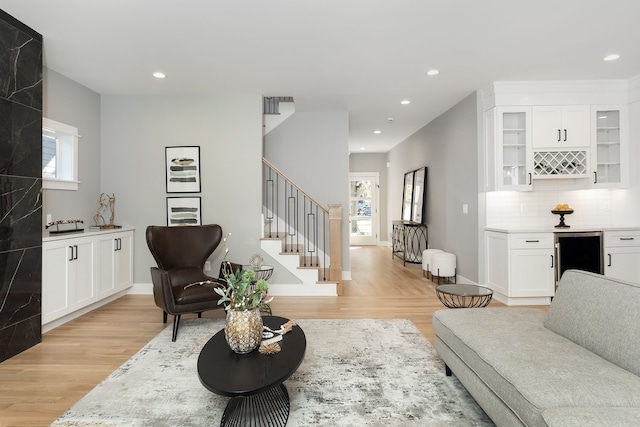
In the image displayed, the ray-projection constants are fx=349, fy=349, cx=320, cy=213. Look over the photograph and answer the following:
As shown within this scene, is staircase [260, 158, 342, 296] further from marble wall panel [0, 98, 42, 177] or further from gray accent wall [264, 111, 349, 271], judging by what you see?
marble wall panel [0, 98, 42, 177]

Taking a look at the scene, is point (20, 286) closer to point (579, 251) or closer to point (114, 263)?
point (114, 263)

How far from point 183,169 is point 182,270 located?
1668mm

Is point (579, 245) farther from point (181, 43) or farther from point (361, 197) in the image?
point (361, 197)

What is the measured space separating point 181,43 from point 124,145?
220cm

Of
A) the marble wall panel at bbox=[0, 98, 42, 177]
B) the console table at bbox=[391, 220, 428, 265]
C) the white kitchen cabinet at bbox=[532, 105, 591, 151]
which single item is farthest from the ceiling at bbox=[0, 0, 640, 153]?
the console table at bbox=[391, 220, 428, 265]

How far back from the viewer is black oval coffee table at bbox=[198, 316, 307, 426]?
1.66 meters

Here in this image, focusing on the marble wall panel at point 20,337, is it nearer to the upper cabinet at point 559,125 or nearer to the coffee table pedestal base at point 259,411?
the coffee table pedestal base at point 259,411

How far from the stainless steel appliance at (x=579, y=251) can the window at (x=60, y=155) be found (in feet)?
19.4

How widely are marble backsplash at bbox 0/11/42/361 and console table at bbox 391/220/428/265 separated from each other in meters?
Result: 6.06

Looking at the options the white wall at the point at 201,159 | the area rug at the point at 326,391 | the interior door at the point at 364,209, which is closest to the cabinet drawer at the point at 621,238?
the area rug at the point at 326,391

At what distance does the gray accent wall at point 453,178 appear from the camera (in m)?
5.07

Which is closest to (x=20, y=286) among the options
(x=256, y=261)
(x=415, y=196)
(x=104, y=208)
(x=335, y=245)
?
(x=104, y=208)

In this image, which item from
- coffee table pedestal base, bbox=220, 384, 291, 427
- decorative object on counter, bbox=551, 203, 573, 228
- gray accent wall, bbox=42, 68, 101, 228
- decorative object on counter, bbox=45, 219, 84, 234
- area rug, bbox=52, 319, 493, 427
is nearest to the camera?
coffee table pedestal base, bbox=220, 384, 291, 427

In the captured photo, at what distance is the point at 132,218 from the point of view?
16.4 feet
